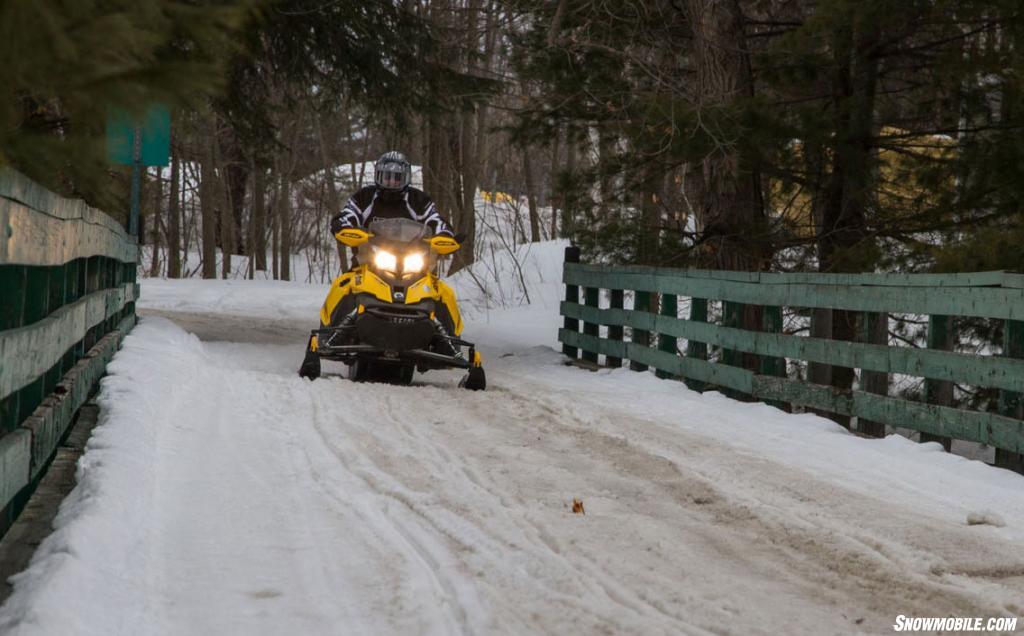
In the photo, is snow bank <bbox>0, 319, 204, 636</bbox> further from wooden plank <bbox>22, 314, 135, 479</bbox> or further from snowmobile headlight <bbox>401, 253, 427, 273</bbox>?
snowmobile headlight <bbox>401, 253, 427, 273</bbox>

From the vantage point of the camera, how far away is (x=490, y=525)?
15.8 ft

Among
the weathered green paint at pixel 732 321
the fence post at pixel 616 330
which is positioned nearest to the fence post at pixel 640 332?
the fence post at pixel 616 330

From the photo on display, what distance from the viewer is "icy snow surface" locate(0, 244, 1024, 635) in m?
3.73

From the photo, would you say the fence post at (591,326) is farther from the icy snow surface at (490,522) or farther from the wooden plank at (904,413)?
the icy snow surface at (490,522)

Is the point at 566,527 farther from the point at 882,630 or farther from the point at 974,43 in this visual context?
the point at 974,43

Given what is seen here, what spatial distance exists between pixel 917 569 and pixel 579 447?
2.77 metres

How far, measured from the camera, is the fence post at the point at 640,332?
39.9ft

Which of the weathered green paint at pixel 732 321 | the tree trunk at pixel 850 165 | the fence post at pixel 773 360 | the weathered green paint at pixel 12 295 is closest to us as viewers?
the weathered green paint at pixel 12 295

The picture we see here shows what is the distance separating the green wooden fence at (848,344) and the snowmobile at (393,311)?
219 centimetres

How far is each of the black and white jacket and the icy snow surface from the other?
2.32 metres

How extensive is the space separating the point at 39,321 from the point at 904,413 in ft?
18.0

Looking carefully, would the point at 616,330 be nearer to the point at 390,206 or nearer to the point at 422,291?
the point at 390,206

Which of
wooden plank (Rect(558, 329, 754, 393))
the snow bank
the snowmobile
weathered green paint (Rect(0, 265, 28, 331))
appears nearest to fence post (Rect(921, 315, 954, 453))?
wooden plank (Rect(558, 329, 754, 393))

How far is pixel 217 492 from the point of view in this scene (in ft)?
17.2
